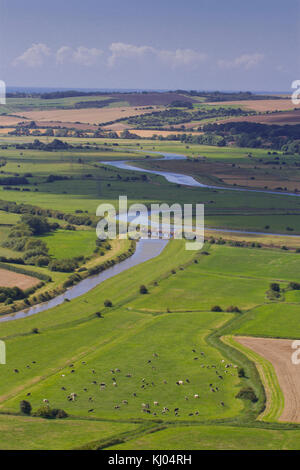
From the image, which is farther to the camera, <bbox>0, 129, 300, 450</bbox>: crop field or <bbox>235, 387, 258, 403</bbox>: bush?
<bbox>235, 387, 258, 403</bbox>: bush

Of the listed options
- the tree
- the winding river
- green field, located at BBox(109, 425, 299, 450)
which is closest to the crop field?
green field, located at BBox(109, 425, 299, 450)

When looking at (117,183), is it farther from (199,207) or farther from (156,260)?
(156,260)

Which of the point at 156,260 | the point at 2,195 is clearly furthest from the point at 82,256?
the point at 2,195

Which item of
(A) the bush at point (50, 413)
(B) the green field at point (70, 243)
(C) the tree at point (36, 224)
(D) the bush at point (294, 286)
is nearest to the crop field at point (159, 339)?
Result: (B) the green field at point (70, 243)

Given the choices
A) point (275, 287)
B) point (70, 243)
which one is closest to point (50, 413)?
point (275, 287)

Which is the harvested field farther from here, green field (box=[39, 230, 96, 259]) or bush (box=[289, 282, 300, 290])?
bush (box=[289, 282, 300, 290])

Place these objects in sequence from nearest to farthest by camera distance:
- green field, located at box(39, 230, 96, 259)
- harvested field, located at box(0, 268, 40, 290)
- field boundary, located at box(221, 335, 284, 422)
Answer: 1. field boundary, located at box(221, 335, 284, 422)
2. harvested field, located at box(0, 268, 40, 290)
3. green field, located at box(39, 230, 96, 259)

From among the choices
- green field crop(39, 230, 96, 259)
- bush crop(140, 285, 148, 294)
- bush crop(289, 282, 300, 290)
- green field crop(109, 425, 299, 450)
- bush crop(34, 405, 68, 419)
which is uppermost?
green field crop(39, 230, 96, 259)
